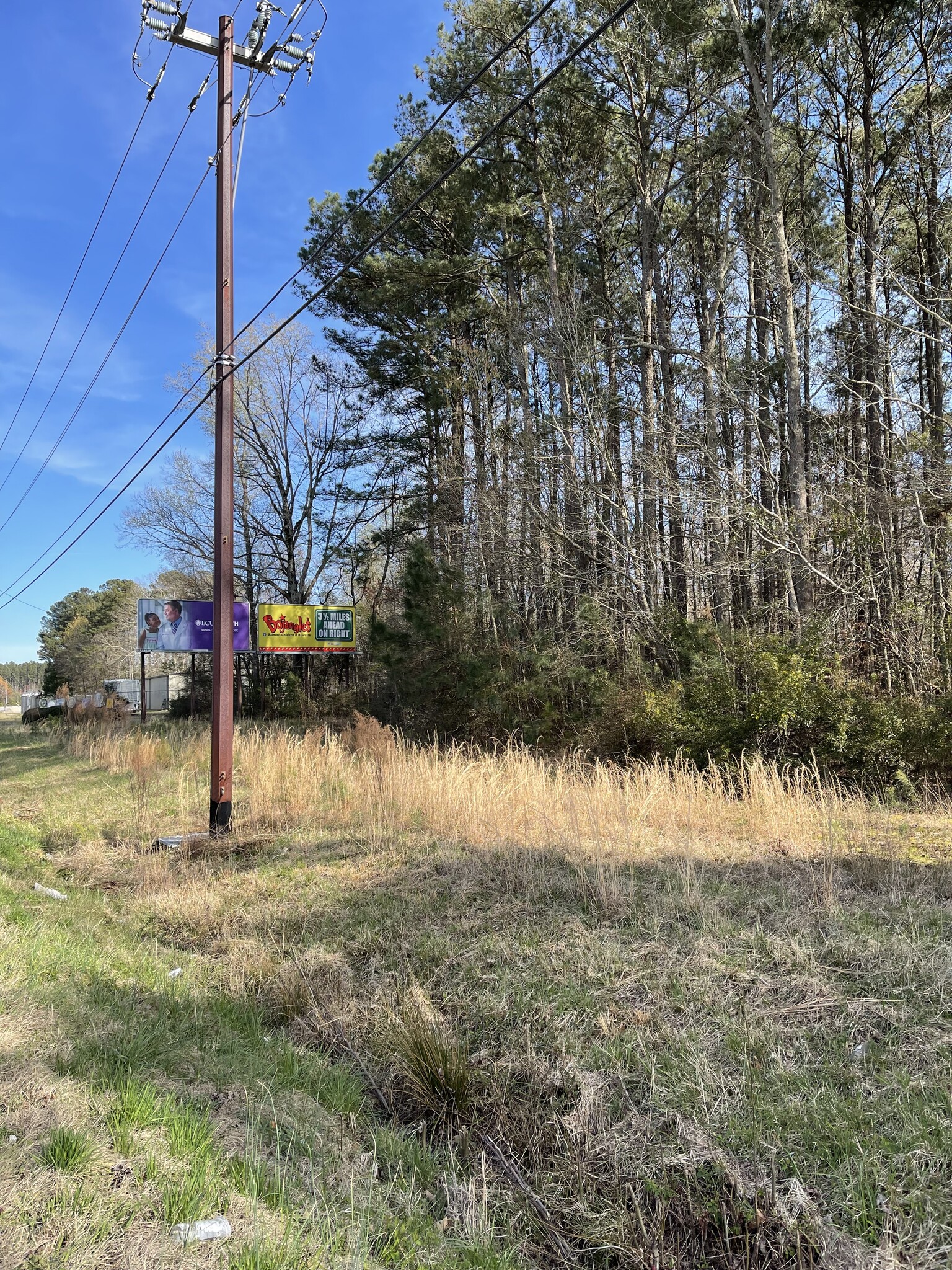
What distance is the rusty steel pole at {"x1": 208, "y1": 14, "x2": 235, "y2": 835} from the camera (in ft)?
28.8

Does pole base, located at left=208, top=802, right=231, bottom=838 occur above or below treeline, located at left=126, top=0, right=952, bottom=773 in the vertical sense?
below

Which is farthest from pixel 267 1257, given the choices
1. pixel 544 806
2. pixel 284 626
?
pixel 284 626

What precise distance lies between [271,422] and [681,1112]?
31.6 metres

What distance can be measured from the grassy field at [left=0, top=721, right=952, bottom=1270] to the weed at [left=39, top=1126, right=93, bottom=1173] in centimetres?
1

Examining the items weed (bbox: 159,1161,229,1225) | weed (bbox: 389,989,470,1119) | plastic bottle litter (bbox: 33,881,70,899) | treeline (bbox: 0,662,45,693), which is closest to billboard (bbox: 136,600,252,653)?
plastic bottle litter (bbox: 33,881,70,899)

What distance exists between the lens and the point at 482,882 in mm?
6121

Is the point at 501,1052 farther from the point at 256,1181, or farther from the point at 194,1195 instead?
the point at 194,1195

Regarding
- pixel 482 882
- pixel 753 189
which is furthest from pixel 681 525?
pixel 482 882

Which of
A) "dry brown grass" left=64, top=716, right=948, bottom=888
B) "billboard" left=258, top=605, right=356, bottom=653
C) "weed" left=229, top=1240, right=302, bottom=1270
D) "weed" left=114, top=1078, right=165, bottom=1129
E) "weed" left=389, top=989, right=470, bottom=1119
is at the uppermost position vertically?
A: "billboard" left=258, top=605, right=356, bottom=653

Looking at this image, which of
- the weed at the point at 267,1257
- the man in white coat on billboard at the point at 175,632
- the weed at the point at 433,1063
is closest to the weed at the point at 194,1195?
the weed at the point at 267,1257

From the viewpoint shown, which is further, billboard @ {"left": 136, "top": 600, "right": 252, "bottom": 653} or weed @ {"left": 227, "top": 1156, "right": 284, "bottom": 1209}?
billboard @ {"left": 136, "top": 600, "right": 252, "bottom": 653}

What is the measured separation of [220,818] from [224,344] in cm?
593

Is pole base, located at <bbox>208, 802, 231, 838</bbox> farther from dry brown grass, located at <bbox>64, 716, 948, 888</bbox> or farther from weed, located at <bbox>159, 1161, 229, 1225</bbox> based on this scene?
weed, located at <bbox>159, 1161, 229, 1225</bbox>

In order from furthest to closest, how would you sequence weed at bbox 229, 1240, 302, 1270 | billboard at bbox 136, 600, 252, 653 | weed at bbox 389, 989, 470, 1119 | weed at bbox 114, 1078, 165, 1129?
billboard at bbox 136, 600, 252, 653
weed at bbox 389, 989, 470, 1119
weed at bbox 114, 1078, 165, 1129
weed at bbox 229, 1240, 302, 1270
